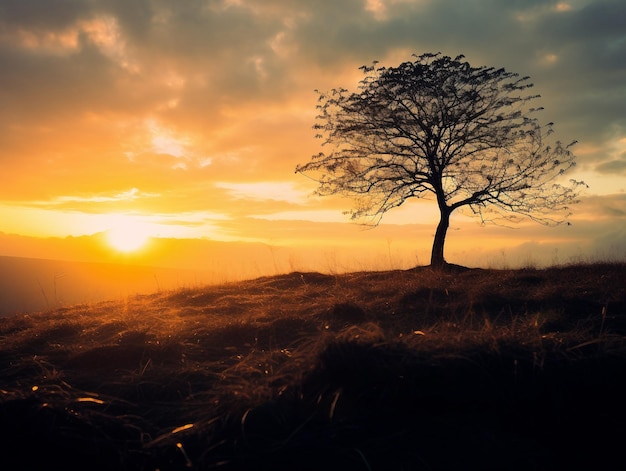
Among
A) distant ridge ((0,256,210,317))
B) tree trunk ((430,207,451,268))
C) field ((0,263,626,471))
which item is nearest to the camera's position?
field ((0,263,626,471))

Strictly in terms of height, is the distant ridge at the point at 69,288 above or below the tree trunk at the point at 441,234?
below

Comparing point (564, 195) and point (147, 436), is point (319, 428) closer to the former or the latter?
point (147, 436)

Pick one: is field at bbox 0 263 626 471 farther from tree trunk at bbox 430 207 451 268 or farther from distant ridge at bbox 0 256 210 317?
tree trunk at bbox 430 207 451 268

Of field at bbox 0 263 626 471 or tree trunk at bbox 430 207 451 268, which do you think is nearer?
field at bbox 0 263 626 471

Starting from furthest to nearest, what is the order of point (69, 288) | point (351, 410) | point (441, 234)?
point (69, 288)
point (441, 234)
point (351, 410)

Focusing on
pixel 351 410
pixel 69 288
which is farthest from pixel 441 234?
pixel 69 288

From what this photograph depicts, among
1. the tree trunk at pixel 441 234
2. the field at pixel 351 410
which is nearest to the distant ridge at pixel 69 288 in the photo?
the field at pixel 351 410

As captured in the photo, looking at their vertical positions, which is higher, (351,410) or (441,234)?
(441,234)

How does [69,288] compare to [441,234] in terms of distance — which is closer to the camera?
[441,234]

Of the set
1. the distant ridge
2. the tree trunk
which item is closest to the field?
the distant ridge

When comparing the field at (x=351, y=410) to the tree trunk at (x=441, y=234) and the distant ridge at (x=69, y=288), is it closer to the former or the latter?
the distant ridge at (x=69, y=288)

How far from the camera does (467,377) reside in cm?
367

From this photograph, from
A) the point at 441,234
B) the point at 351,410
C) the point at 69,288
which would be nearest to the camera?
the point at 351,410

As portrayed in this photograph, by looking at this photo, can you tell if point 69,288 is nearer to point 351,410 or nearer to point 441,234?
point 441,234
